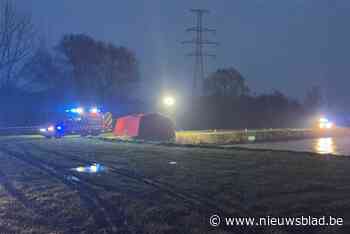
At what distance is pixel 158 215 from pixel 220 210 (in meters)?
1.01

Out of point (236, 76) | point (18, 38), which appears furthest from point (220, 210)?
point (236, 76)

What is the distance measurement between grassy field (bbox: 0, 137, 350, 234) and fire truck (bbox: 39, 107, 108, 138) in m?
20.5

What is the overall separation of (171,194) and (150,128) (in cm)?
2358

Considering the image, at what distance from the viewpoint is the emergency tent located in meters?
33.5

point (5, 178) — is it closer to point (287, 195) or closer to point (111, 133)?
point (287, 195)

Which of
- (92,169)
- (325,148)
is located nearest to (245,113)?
(325,148)

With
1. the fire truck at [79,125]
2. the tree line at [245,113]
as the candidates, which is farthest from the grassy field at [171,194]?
the tree line at [245,113]

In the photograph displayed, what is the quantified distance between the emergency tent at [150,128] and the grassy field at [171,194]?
1715 centimetres

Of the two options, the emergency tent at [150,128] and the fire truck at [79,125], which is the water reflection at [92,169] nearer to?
the emergency tent at [150,128]

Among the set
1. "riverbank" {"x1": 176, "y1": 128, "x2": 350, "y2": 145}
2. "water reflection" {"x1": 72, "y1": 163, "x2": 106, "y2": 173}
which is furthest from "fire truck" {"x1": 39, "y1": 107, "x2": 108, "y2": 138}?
"water reflection" {"x1": 72, "y1": 163, "x2": 106, "y2": 173}

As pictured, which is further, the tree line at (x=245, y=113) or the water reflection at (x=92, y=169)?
the tree line at (x=245, y=113)

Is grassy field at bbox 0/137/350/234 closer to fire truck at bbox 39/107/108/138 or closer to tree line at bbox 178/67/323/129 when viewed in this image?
fire truck at bbox 39/107/108/138

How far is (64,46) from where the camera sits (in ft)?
261

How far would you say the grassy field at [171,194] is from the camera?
26.5 feet
